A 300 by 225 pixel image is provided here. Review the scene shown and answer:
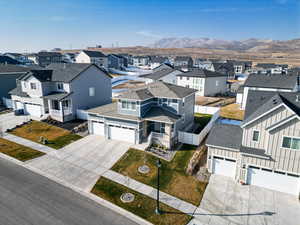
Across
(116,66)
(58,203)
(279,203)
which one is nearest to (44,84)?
(58,203)

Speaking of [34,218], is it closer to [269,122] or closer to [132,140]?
[132,140]

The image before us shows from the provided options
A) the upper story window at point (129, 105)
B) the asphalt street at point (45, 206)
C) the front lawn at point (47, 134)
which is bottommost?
the asphalt street at point (45, 206)

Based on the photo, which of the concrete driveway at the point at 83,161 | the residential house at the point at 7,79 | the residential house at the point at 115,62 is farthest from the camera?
the residential house at the point at 115,62

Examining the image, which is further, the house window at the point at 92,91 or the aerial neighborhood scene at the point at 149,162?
the house window at the point at 92,91

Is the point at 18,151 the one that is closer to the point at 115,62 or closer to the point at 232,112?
the point at 232,112

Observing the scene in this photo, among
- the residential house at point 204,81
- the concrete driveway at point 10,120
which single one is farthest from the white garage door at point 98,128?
the residential house at point 204,81

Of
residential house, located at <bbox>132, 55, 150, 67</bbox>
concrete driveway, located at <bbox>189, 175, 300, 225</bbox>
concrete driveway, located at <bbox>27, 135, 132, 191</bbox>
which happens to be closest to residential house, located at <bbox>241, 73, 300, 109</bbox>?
concrete driveway, located at <bbox>189, 175, 300, 225</bbox>

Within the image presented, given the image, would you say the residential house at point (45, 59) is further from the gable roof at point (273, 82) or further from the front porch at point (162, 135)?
the gable roof at point (273, 82)

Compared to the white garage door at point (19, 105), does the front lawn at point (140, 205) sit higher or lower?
lower
